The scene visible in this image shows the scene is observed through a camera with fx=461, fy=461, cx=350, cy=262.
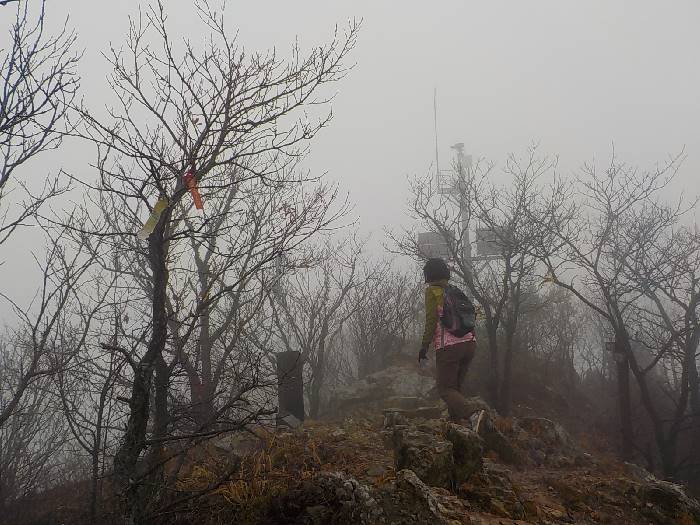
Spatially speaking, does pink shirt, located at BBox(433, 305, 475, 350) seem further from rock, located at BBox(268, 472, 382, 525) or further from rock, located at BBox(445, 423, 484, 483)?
rock, located at BBox(268, 472, 382, 525)

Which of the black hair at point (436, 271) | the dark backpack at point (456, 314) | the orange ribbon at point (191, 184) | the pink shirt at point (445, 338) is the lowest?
→ the pink shirt at point (445, 338)

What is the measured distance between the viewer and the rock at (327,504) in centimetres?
308

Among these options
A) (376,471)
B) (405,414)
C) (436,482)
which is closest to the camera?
(436,482)

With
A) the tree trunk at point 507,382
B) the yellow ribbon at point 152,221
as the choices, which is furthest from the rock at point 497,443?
the yellow ribbon at point 152,221

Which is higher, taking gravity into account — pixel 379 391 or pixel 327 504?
pixel 379 391

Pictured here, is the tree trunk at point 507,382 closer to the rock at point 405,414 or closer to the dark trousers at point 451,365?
the rock at point 405,414

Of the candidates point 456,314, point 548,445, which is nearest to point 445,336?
point 456,314

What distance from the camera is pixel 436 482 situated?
12.6ft

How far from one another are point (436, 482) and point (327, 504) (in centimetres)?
104

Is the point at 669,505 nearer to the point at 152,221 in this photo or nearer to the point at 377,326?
the point at 152,221

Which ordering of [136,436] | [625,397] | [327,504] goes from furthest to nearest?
[625,397] → [327,504] → [136,436]

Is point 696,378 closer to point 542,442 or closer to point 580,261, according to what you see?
point 580,261

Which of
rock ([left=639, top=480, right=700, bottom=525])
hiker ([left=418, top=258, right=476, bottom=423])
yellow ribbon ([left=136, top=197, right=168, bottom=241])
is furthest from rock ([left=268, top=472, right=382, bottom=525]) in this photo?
rock ([left=639, top=480, right=700, bottom=525])

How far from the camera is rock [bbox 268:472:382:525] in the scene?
3.08 metres
